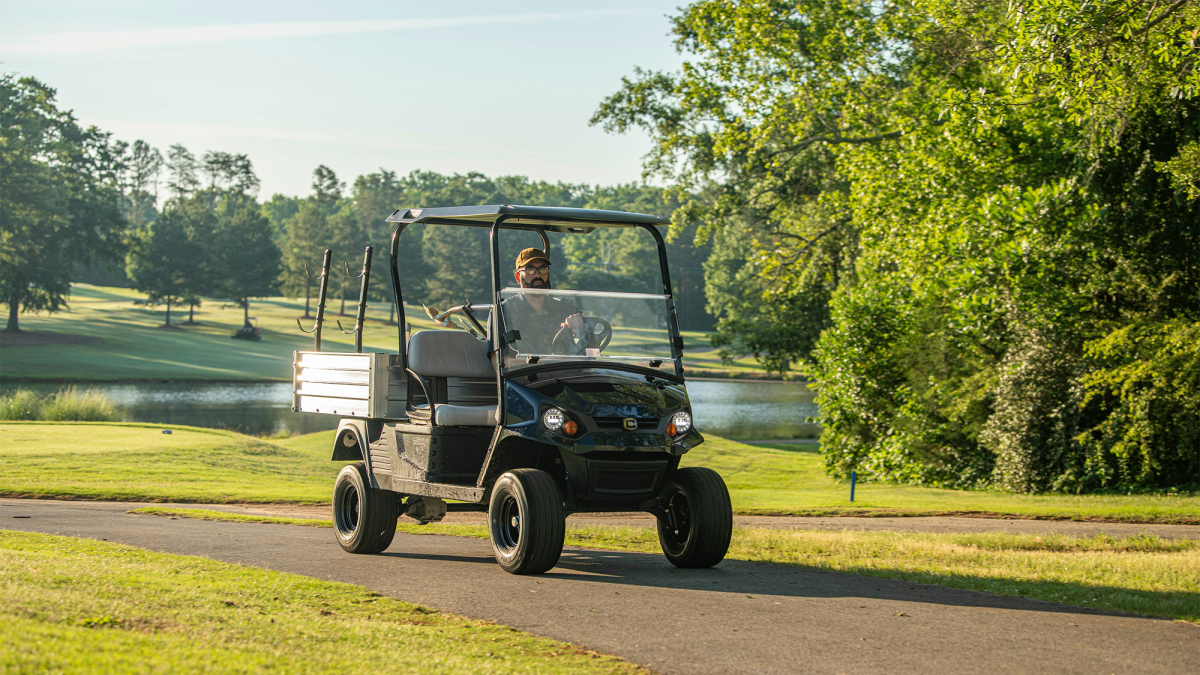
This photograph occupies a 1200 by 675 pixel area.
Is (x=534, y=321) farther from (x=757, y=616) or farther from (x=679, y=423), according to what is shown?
(x=757, y=616)

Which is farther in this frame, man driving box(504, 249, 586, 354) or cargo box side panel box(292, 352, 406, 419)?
cargo box side panel box(292, 352, 406, 419)

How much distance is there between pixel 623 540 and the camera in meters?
11.9

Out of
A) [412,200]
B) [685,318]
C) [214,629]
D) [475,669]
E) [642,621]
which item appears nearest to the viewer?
[475,669]

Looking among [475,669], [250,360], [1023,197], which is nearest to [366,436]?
[475,669]

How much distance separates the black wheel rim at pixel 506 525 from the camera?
852 cm

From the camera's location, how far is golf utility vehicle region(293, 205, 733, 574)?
27.1ft

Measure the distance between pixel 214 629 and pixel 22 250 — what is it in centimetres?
8028

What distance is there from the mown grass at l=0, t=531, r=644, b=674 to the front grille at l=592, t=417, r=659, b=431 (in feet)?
6.32

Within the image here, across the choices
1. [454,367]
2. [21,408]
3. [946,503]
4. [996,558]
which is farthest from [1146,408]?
[21,408]

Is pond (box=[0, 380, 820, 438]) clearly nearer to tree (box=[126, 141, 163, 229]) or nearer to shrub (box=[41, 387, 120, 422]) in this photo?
shrub (box=[41, 387, 120, 422])

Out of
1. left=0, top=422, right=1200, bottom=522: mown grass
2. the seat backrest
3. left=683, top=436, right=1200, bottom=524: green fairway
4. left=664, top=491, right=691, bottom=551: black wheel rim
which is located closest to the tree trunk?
left=0, top=422, right=1200, bottom=522: mown grass

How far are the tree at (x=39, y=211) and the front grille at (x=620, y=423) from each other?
3009 inches

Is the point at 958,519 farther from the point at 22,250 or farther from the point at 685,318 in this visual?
the point at 685,318

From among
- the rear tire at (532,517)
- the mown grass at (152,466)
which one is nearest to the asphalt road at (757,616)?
the rear tire at (532,517)
